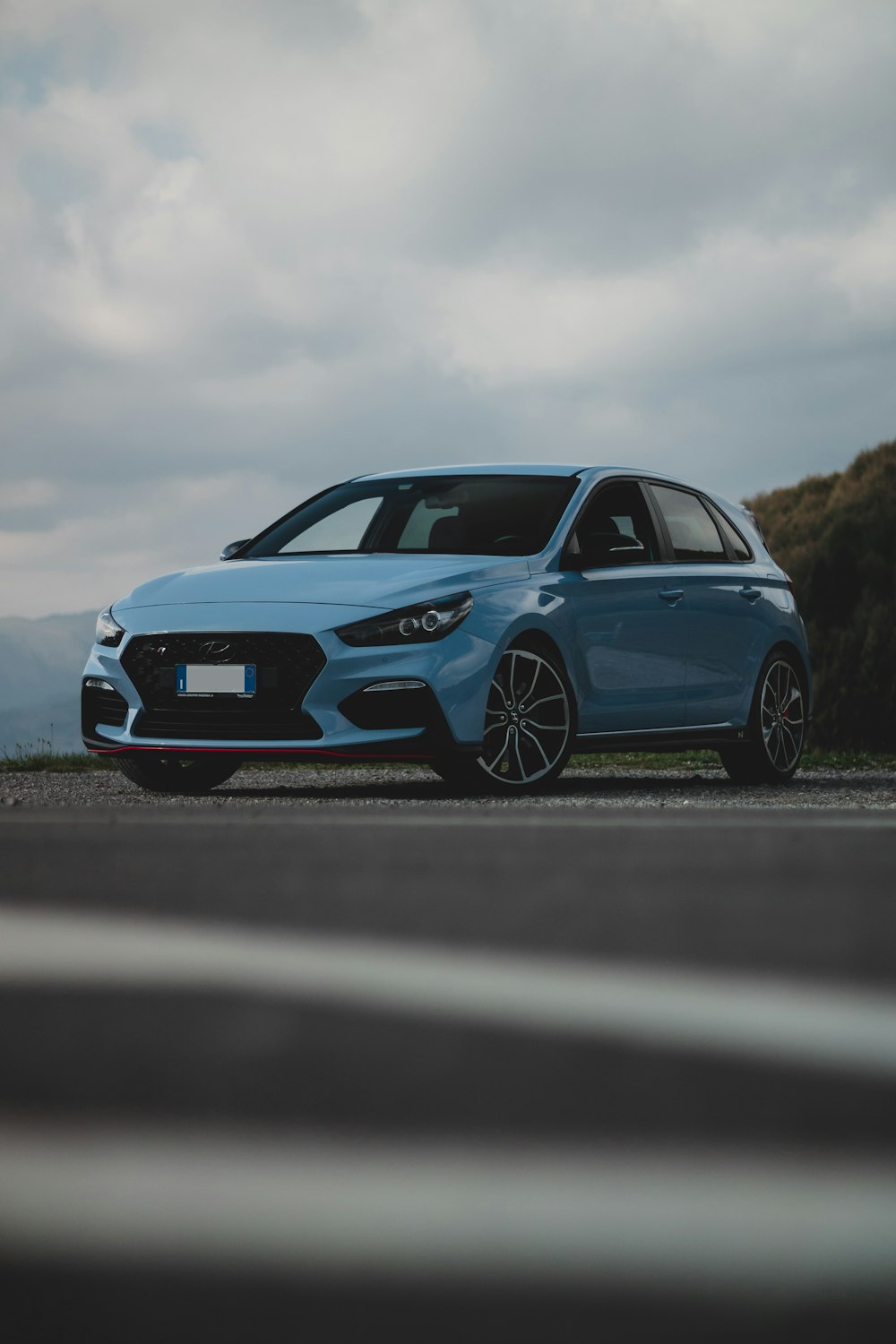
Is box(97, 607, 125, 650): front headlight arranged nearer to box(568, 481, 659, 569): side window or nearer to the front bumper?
the front bumper

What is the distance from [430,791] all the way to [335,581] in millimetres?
1185

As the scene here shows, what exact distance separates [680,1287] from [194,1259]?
1.46 feet

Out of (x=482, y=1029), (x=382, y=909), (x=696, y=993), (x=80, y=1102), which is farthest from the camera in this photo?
(x=382, y=909)

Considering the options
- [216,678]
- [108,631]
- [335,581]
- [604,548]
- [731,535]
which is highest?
[731,535]

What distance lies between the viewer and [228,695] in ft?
26.2

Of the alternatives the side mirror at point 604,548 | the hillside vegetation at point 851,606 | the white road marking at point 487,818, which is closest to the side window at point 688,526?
the side mirror at point 604,548

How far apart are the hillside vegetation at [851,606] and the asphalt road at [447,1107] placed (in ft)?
46.1

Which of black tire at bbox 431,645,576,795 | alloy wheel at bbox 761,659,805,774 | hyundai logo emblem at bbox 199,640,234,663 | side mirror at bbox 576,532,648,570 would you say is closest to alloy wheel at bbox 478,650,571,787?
black tire at bbox 431,645,576,795

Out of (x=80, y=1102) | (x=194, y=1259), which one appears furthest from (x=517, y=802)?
(x=194, y=1259)

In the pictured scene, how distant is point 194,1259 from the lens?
169cm

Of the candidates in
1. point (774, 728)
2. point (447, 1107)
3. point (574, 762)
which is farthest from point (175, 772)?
point (447, 1107)

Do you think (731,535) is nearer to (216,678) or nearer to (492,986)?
(216,678)

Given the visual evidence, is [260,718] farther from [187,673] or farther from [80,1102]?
[80,1102]

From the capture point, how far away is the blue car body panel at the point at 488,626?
7762 millimetres
